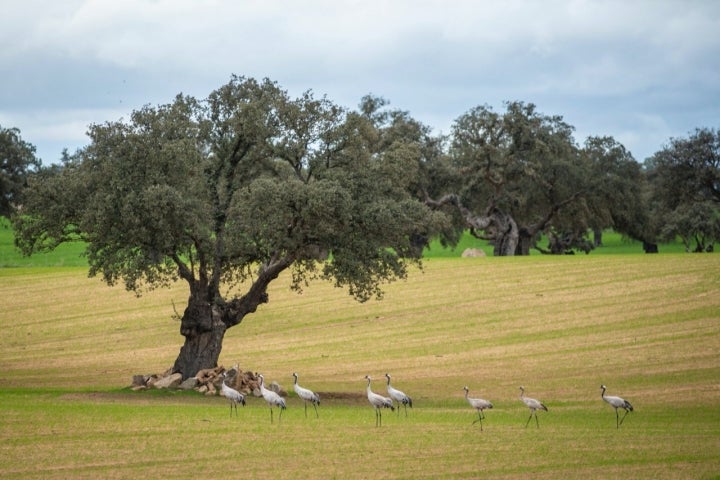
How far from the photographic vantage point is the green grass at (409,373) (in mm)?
21062

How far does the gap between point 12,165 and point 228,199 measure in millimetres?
48626

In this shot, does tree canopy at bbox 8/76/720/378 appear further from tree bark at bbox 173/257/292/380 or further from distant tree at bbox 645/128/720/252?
distant tree at bbox 645/128/720/252

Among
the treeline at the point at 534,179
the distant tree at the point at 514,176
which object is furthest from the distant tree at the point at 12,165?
the distant tree at the point at 514,176

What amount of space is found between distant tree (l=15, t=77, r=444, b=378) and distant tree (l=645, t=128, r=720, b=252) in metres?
58.8

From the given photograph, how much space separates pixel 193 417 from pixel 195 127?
12.2 meters

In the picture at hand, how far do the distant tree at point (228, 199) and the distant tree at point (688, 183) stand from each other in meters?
58.8

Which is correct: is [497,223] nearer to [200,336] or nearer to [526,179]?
[526,179]

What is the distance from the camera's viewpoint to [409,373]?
42.7 m

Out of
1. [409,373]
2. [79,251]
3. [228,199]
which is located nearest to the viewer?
[228,199]

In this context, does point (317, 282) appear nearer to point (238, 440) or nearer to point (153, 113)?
point (153, 113)

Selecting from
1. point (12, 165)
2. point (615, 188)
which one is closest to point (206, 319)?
point (12, 165)

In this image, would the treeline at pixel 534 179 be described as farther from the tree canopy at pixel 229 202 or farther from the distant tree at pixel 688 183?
the tree canopy at pixel 229 202

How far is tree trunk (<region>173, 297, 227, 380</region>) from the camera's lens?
38.1 metres

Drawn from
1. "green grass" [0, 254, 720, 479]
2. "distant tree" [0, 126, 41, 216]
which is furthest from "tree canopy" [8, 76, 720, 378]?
"distant tree" [0, 126, 41, 216]
